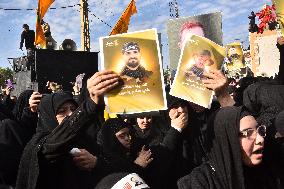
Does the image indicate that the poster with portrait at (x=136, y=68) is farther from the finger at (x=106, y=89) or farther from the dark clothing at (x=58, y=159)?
the dark clothing at (x=58, y=159)

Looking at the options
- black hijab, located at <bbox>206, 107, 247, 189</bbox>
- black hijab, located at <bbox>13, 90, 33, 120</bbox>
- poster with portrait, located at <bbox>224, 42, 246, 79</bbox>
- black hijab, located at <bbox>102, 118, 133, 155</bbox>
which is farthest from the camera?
poster with portrait, located at <bbox>224, 42, 246, 79</bbox>

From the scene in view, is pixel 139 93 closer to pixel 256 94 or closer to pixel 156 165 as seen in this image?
pixel 156 165

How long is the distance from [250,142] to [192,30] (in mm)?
970

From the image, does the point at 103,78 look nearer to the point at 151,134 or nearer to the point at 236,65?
the point at 151,134

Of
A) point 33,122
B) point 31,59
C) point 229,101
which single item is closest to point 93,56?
point 31,59

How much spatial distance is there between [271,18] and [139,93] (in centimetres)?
234

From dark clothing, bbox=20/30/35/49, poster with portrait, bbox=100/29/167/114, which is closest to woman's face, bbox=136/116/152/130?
poster with portrait, bbox=100/29/167/114

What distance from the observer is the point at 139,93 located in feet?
7.68

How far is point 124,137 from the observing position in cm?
349

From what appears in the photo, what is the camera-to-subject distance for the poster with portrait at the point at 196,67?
271 centimetres

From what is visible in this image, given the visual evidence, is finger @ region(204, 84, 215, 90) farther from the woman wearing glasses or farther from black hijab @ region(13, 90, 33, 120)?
black hijab @ region(13, 90, 33, 120)

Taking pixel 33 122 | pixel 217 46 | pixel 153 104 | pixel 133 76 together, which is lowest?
pixel 33 122

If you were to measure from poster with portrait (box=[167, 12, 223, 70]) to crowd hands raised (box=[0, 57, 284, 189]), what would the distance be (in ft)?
1.26

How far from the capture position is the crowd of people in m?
2.27
